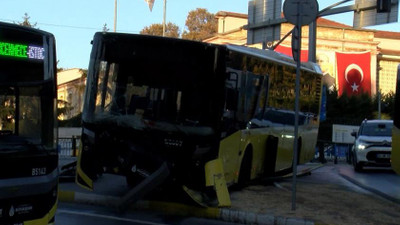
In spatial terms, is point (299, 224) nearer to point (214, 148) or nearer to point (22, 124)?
point (214, 148)

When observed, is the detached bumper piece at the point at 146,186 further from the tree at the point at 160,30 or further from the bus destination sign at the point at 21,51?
the tree at the point at 160,30

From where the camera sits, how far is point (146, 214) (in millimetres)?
10164

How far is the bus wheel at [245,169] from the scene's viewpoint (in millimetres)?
12461

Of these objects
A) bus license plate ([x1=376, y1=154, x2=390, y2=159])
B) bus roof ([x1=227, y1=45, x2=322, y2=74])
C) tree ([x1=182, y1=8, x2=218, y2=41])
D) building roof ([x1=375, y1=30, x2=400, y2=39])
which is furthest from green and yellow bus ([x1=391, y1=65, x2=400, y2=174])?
tree ([x1=182, y1=8, x2=218, y2=41])

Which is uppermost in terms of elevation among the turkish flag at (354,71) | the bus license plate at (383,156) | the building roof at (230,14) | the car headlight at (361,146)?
the building roof at (230,14)

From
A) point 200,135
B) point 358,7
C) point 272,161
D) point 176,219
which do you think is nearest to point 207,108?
point 200,135

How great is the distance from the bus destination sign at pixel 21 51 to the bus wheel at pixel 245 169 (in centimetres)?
688

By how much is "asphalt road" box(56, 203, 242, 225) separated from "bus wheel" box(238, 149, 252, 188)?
8.92 ft

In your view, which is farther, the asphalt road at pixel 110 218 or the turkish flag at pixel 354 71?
the turkish flag at pixel 354 71

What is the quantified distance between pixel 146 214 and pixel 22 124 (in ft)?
14.9

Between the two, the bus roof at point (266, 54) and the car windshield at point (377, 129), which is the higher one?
the bus roof at point (266, 54)

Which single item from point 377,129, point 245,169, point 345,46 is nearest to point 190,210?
point 245,169

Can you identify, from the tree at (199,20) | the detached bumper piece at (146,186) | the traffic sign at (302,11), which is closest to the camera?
the detached bumper piece at (146,186)

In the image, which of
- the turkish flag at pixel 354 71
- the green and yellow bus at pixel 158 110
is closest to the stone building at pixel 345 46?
the turkish flag at pixel 354 71
